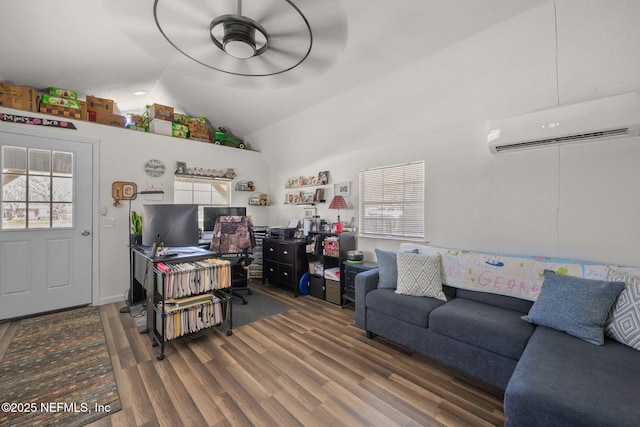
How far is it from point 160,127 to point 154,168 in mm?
676

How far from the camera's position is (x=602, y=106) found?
1882 millimetres

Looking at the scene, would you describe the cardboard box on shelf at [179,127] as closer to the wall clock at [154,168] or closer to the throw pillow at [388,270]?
the wall clock at [154,168]

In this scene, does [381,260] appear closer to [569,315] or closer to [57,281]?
[569,315]

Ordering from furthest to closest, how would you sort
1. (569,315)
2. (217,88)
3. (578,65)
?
(217,88) → (578,65) → (569,315)

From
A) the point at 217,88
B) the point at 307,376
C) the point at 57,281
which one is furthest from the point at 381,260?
the point at 57,281

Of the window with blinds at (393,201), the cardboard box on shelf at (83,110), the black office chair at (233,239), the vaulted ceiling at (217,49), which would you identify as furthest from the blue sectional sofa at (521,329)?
the cardboard box on shelf at (83,110)

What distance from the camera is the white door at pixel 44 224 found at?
9.89ft

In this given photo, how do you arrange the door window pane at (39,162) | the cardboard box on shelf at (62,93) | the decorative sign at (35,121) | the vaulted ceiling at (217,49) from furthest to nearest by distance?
the cardboard box on shelf at (62,93) → the door window pane at (39,162) → the decorative sign at (35,121) → the vaulted ceiling at (217,49)

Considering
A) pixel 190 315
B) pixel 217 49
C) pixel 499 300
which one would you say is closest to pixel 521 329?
pixel 499 300

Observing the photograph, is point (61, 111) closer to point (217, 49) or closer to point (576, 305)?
point (217, 49)

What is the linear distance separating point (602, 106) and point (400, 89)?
1634 mm

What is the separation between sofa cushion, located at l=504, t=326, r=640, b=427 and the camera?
1120mm

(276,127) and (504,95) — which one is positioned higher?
(276,127)

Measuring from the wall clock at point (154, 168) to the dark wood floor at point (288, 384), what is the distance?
2245 mm
